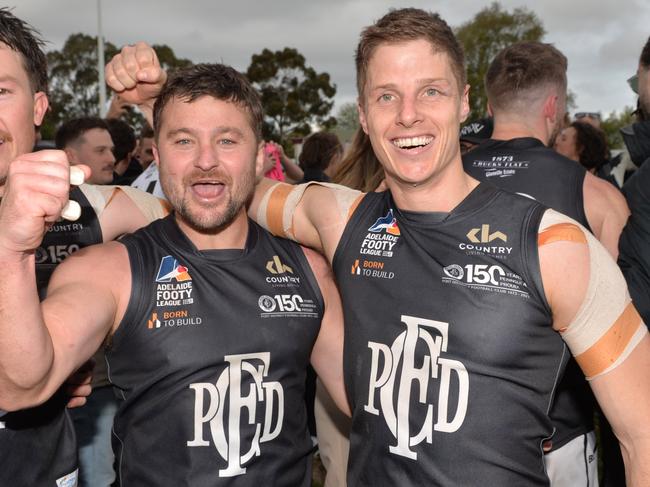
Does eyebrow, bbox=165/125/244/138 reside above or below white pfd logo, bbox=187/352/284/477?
above

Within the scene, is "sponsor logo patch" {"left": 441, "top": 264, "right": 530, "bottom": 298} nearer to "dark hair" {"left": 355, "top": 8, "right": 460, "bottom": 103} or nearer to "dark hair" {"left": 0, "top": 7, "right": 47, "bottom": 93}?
"dark hair" {"left": 355, "top": 8, "right": 460, "bottom": 103}

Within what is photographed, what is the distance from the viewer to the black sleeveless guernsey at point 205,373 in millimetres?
2439

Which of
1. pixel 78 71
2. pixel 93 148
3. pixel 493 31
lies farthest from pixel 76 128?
pixel 493 31

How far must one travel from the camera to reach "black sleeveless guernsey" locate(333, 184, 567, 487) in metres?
2.20

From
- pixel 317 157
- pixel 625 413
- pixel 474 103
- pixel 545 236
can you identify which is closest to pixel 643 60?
pixel 545 236

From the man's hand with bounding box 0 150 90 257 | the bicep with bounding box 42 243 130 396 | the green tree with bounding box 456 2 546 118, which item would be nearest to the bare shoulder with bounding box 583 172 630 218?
the bicep with bounding box 42 243 130 396

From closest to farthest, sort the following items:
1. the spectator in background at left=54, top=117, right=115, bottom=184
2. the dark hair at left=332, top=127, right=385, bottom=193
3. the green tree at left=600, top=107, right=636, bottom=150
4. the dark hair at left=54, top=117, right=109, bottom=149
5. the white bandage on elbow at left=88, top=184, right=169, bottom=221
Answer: the white bandage on elbow at left=88, top=184, right=169, bottom=221, the dark hair at left=332, top=127, right=385, bottom=193, the spectator in background at left=54, top=117, right=115, bottom=184, the dark hair at left=54, top=117, right=109, bottom=149, the green tree at left=600, top=107, right=636, bottom=150

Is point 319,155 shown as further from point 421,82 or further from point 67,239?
point 421,82

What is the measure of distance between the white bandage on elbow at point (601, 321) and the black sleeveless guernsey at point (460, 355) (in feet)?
0.33

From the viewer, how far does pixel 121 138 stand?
6969mm

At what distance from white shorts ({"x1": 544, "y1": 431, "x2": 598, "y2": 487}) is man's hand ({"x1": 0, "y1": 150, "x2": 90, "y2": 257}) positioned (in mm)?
2678

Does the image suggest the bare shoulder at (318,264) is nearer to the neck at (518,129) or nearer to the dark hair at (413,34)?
the dark hair at (413,34)

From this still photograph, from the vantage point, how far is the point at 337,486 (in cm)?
417

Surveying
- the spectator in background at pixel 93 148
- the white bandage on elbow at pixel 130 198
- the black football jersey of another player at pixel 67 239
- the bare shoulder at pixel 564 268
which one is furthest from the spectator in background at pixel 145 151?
the bare shoulder at pixel 564 268
